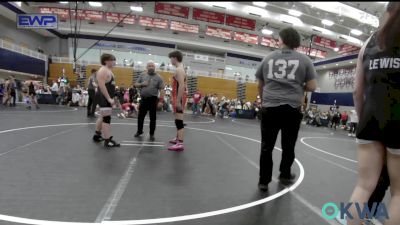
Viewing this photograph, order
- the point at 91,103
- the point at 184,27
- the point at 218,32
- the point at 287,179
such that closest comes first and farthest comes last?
the point at 287,179, the point at 91,103, the point at 184,27, the point at 218,32

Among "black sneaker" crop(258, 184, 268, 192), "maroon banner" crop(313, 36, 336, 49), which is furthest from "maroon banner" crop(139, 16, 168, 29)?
"black sneaker" crop(258, 184, 268, 192)

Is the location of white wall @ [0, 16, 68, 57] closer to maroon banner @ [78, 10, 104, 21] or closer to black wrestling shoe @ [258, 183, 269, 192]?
maroon banner @ [78, 10, 104, 21]

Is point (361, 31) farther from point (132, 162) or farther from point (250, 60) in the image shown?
point (132, 162)

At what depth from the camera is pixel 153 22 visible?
26.9m

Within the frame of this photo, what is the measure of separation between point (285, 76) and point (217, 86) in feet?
83.6

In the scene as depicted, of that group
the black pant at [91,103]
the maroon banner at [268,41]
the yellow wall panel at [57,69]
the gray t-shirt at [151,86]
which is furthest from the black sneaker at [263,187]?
the maroon banner at [268,41]

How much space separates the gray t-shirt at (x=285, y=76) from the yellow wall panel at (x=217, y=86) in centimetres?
2473

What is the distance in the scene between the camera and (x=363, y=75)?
159cm

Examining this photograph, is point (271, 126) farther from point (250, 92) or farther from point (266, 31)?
point (250, 92)

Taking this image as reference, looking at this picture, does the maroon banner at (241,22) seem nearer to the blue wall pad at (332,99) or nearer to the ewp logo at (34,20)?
the blue wall pad at (332,99)

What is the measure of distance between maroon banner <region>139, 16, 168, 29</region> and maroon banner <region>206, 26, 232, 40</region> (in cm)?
427

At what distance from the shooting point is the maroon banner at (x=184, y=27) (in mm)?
27269

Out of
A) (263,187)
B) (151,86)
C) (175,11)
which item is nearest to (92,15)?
(175,11)

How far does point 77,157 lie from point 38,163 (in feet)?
1.71
